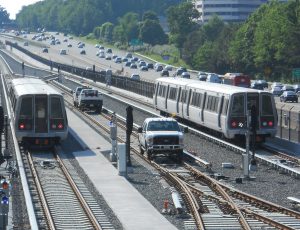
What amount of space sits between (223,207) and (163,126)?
11095 millimetres

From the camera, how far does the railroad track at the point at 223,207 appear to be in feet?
77.7

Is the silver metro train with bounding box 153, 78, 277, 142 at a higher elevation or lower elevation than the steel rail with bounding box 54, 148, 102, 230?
higher

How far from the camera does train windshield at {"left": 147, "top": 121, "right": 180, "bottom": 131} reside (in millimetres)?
36812

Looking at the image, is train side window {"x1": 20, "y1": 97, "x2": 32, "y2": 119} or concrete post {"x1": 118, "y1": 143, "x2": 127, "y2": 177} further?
train side window {"x1": 20, "y1": 97, "x2": 32, "y2": 119}

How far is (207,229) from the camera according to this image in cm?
2311

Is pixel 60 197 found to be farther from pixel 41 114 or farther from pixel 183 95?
pixel 183 95

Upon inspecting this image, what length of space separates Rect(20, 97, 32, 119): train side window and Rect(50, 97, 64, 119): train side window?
37.9 inches

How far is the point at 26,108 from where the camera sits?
1622 inches

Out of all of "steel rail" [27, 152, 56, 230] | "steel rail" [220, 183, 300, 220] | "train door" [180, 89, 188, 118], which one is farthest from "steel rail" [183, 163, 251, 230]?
"train door" [180, 89, 188, 118]

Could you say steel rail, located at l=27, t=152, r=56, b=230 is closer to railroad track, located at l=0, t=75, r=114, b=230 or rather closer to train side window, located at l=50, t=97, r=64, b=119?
railroad track, located at l=0, t=75, r=114, b=230

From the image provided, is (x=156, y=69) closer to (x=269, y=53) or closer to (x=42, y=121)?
(x=269, y=53)

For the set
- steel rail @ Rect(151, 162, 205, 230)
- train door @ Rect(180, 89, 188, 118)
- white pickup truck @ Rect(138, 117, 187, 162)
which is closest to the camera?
steel rail @ Rect(151, 162, 205, 230)

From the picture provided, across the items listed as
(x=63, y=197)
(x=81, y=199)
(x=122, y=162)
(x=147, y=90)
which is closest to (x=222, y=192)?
(x=81, y=199)

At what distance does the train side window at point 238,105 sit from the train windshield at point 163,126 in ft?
17.5
